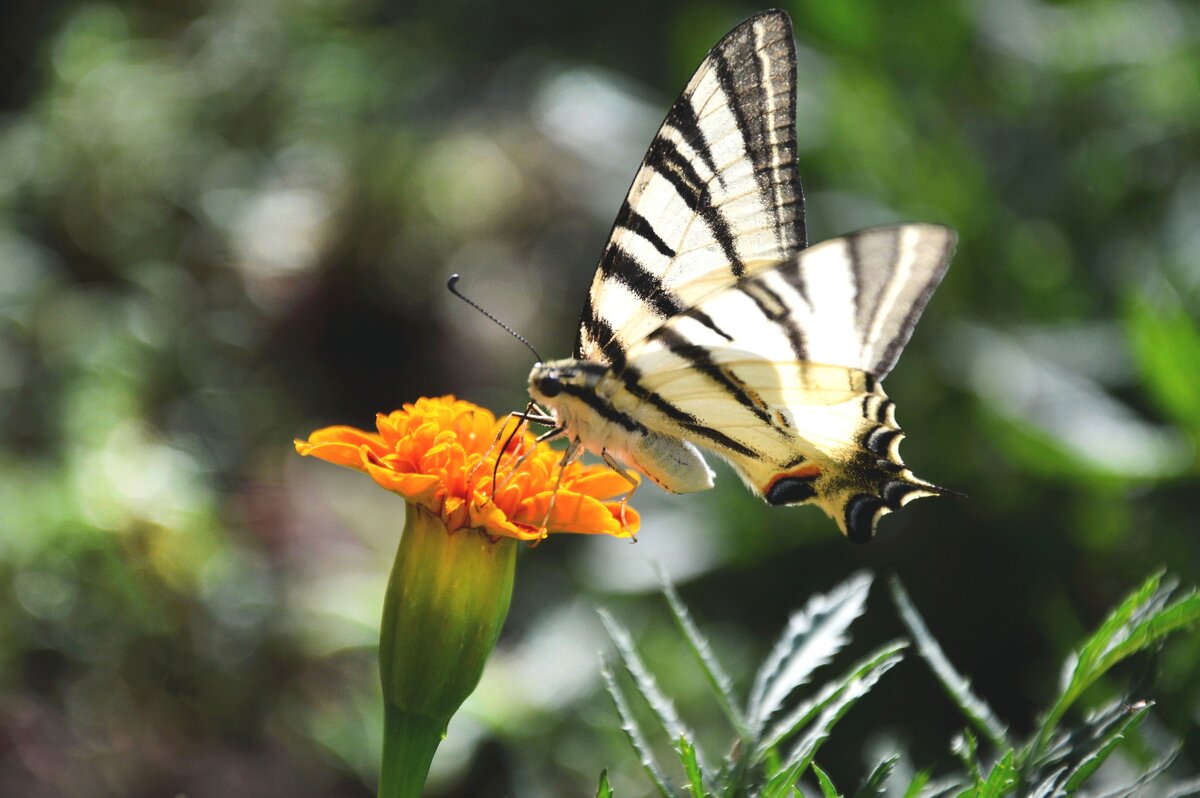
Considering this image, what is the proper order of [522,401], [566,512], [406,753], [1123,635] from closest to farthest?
[1123,635] < [406,753] < [566,512] < [522,401]

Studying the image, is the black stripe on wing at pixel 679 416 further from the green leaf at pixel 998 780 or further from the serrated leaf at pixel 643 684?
the green leaf at pixel 998 780

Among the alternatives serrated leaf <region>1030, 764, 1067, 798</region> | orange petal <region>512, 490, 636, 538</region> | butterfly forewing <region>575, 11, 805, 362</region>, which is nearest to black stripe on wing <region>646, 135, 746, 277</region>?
butterfly forewing <region>575, 11, 805, 362</region>

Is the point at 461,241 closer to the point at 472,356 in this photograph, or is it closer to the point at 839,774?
the point at 472,356

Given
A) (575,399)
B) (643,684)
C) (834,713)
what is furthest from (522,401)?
(834,713)

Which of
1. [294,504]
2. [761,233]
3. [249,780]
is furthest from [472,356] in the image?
[761,233]

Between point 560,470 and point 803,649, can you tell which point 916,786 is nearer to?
point 803,649

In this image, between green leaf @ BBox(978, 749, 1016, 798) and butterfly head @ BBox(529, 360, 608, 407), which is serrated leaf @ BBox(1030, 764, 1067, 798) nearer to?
green leaf @ BBox(978, 749, 1016, 798)
